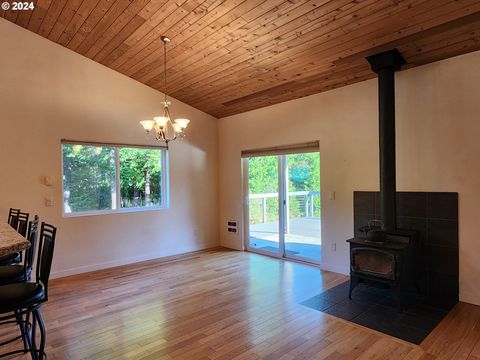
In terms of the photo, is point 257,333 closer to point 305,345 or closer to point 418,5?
point 305,345

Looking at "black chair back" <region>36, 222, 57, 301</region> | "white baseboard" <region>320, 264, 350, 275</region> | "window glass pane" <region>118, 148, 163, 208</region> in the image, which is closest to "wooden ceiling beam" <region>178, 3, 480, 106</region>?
"window glass pane" <region>118, 148, 163, 208</region>


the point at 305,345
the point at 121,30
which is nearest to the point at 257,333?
the point at 305,345

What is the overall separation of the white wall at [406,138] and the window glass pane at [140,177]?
1.82 metres

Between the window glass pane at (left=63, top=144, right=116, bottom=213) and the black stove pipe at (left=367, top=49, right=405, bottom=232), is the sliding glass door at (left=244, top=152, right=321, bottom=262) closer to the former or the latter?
the black stove pipe at (left=367, top=49, right=405, bottom=232)

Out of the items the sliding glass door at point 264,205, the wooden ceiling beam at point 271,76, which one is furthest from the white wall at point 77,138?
the sliding glass door at point 264,205

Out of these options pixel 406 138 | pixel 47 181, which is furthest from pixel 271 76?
pixel 47 181

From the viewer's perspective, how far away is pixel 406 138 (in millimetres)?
3727

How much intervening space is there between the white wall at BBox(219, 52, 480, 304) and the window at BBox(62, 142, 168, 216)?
1.89 meters

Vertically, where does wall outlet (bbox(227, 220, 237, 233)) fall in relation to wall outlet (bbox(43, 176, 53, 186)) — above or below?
below

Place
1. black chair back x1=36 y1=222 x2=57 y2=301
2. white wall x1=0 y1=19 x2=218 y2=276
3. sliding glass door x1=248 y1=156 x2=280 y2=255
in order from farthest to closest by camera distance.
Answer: sliding glass door x1=248 y1=156 x2=280 y2=255
white wall x1=0 y1=19 x2=218 y2=276
black chair back x1=36 y1=222 x2=57 y2=301

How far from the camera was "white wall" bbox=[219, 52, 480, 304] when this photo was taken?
3.28 metres

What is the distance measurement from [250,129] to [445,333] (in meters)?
3.98

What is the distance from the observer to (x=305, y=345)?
2.55 m

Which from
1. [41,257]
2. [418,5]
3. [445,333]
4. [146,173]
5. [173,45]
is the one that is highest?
[173,45]
